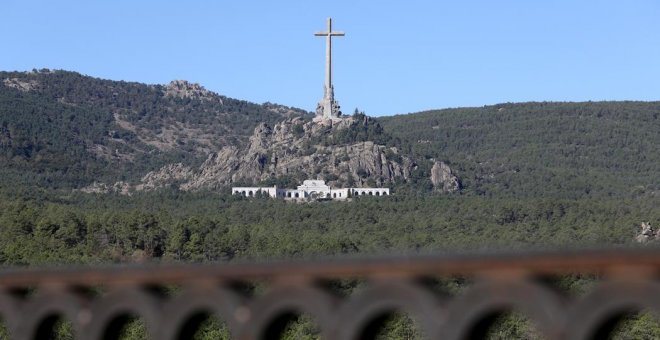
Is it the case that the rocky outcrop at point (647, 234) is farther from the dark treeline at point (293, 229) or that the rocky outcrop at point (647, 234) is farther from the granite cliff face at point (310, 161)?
the granite cliff face at point (310, 161)

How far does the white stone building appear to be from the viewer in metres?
181

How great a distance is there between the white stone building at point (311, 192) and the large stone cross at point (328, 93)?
11.1 meters

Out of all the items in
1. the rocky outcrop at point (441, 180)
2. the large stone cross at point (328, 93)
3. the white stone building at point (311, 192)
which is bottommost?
the white stone building at point (311, 192)

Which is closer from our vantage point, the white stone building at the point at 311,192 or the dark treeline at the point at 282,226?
the dark treeline at the point at 282,226

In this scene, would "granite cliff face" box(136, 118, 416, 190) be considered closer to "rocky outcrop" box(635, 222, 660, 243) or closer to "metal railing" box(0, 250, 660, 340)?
"rocky outcrop" box(635, 222, 660, 243)

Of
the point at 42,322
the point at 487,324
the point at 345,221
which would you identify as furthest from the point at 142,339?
the point at 345,221

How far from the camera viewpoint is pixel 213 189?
19150 cm

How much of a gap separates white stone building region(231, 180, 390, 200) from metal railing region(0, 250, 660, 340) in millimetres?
165499

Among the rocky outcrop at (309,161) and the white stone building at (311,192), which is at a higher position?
the rocky outcrop at (309,161)

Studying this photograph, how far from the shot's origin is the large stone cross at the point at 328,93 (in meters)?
167

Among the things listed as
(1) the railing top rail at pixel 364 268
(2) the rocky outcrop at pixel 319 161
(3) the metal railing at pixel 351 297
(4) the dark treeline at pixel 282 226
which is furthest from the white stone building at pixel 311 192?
(1) the railing top rail at pixel 364 268

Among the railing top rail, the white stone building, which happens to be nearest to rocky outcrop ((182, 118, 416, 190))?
the white stone building

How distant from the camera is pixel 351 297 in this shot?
12.0 m

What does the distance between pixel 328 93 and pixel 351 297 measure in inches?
6814
